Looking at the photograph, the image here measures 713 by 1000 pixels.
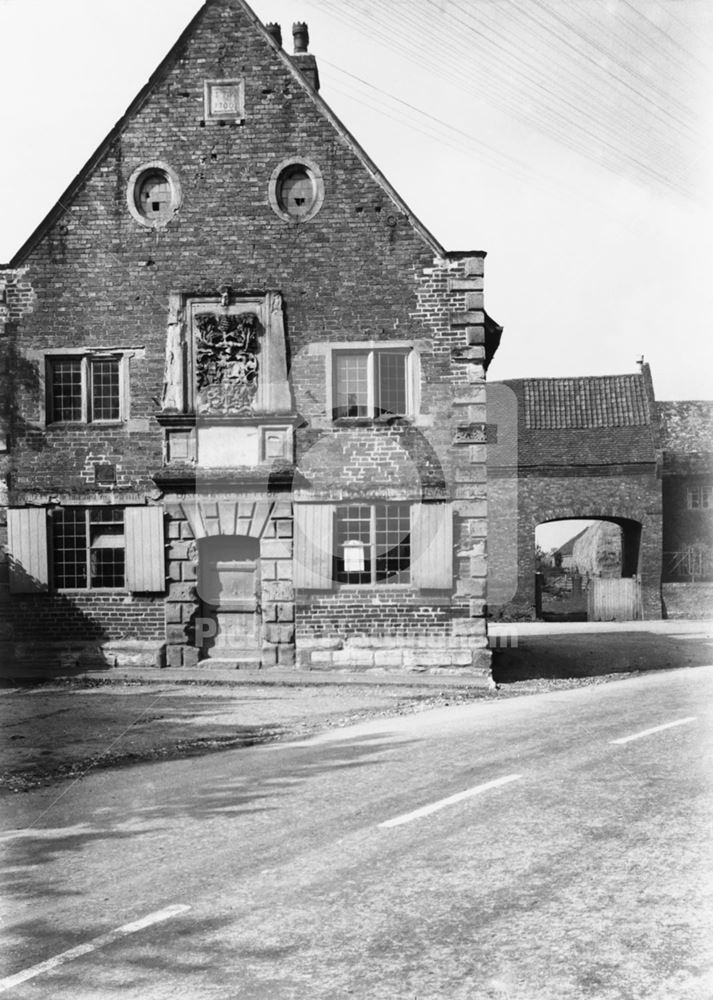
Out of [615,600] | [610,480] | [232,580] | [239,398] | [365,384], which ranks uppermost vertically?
[365,384]

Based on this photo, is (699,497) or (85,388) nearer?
(85,388)

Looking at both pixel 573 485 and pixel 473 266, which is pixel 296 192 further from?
pixel 573 485

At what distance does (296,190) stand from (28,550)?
25.1 ft

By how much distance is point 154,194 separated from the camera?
700 inches

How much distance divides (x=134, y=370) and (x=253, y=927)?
1326cm

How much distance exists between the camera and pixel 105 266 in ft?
58.0

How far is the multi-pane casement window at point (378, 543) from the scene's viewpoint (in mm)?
17469

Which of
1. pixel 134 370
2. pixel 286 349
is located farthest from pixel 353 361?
pixel 134 370

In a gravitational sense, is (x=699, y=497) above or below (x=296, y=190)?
below

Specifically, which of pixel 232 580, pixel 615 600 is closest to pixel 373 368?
pixel 232 580

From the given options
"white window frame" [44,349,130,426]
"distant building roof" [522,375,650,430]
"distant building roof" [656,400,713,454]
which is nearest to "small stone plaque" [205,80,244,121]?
"white window frame" [44,349,130,426]

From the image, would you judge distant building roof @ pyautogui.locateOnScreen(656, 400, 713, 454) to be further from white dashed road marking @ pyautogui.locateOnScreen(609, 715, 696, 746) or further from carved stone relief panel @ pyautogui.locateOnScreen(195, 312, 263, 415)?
white dashed road marking @ pyautogui.locateOnScreen(609, 715, 696, 746)

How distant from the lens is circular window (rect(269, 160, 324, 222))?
17.5 m

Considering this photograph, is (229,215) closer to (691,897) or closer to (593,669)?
(593,669)
